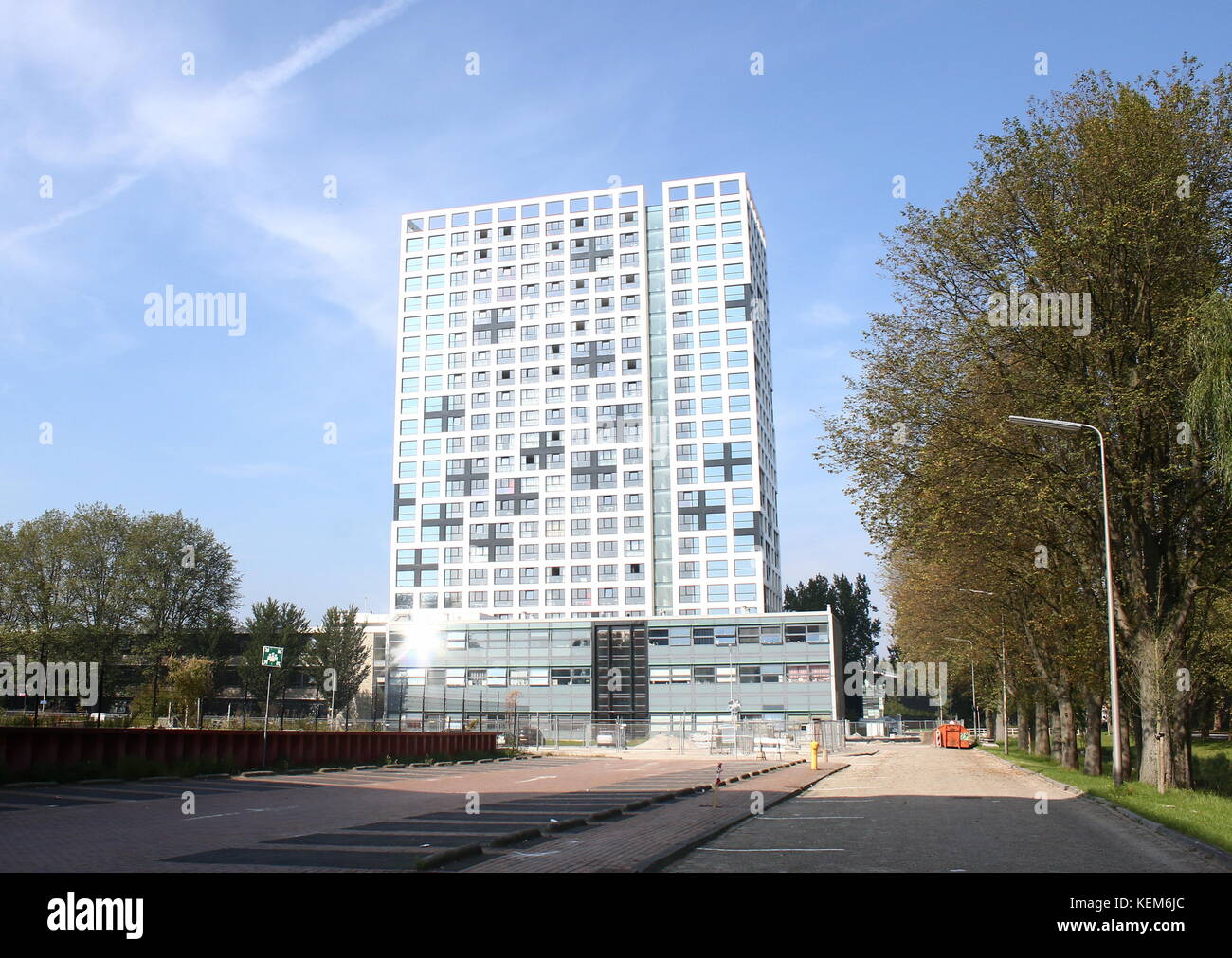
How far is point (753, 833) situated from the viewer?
16656 mm

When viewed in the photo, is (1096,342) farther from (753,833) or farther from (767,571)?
(767,571)

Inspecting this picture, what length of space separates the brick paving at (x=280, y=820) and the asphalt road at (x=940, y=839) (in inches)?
118

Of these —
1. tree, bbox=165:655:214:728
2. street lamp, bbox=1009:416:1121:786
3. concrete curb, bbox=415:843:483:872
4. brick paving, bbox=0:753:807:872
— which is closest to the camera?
concrete curb, bbox=415:843:483:872

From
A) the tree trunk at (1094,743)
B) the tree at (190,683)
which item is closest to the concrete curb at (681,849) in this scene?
the tree trunk at (1094,743)

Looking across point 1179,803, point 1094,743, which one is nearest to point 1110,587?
point 1179,803

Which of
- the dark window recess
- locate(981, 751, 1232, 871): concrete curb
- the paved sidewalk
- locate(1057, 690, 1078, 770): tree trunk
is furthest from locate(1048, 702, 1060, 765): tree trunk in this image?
the dark window recess

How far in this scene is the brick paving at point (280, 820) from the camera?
12047 mm

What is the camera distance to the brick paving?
39.5 feet

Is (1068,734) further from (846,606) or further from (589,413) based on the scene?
(846,606)

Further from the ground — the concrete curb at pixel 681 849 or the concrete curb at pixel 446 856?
the concrete curb at pixel 446 856

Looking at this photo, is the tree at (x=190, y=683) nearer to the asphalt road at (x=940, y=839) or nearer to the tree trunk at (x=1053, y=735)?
the tree trunk at (x=1053, y=735)

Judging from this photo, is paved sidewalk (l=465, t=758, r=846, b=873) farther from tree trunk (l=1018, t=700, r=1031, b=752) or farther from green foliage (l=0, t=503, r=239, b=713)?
green foliage (l=0, t=503, r=239, b=713)

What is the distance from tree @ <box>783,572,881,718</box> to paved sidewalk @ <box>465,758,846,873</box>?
380ft
